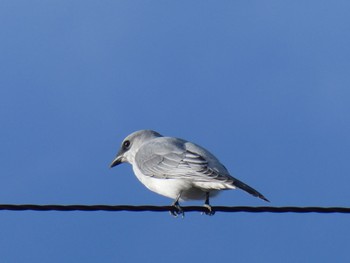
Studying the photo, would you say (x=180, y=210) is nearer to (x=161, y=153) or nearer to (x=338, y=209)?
(x=161, y=153)

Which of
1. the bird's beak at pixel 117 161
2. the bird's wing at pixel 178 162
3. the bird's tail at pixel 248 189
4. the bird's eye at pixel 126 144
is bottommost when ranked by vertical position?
the bird's tail at pixel 248 189

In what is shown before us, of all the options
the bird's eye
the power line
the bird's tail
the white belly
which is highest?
the bird's eye

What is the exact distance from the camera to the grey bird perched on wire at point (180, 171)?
9.00m

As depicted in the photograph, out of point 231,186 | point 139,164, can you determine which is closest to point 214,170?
→ point 231,186

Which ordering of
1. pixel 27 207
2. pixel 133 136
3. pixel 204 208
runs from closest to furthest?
1. pixel 27 207
2. pixel 204 208
3. pixel 133 136

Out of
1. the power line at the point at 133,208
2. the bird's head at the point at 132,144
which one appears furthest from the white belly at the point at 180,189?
the power line at the point at 133,208

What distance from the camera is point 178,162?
32.2 feet

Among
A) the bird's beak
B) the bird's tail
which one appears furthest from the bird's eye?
the bird's tail

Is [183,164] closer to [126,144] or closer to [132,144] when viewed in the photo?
[132,144]

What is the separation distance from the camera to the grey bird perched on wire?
9000mm

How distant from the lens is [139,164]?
35.6 ft

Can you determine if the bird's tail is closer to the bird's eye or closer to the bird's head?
the bird's head

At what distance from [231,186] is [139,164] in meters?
2.43

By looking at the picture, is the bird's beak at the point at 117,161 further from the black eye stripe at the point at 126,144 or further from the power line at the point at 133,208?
the power line at the point at 133,208
